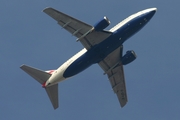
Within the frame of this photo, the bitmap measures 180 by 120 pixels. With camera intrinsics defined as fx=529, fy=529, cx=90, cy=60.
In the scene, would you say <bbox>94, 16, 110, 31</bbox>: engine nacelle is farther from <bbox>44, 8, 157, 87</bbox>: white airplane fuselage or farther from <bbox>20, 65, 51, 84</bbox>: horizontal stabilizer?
<bbox>20, 65, 51, 84</bbox>: horizontal stabilizer

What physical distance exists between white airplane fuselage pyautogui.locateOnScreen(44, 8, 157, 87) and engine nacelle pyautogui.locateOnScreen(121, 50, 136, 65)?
499 centimetres

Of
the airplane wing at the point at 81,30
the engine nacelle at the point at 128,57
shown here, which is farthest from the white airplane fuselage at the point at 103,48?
the engine nacelle at the point at 128,57

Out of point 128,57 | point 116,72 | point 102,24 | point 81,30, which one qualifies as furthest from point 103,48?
point 116,72

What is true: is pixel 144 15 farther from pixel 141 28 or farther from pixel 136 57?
pixel 136 57

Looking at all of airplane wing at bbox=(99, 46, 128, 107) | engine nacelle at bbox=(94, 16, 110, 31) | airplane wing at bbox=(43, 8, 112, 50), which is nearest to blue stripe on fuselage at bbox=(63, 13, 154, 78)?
airplane wing at bbox=(43, 8, 112, 50)

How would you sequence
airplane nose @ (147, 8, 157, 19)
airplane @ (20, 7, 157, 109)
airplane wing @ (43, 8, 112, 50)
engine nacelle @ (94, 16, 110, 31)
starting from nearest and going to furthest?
airplane wing @ (43, 8, 112, 50) < engine nacelle @ (94, 16, 110, 31) < airplane @ (20, 7, 157, 109) < airplane nose @ (147, 8, 157, 19)

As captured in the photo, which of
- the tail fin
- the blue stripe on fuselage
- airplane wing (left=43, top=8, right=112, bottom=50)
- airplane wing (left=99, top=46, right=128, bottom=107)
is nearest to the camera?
airplane wing (left=43, top=8, right=112, bottom=50)

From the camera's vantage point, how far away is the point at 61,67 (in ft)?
360

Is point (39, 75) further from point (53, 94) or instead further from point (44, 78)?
point (53, 94)

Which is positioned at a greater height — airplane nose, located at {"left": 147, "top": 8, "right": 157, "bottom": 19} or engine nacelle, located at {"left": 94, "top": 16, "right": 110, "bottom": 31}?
engine nacelle, located at {"left": 94, "top": 16, "right": 110, "bottom": 31}

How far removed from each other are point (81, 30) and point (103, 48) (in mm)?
5822

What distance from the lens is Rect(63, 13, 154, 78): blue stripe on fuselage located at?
351 ft

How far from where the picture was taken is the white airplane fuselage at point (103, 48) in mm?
107125

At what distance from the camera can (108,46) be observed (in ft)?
354
